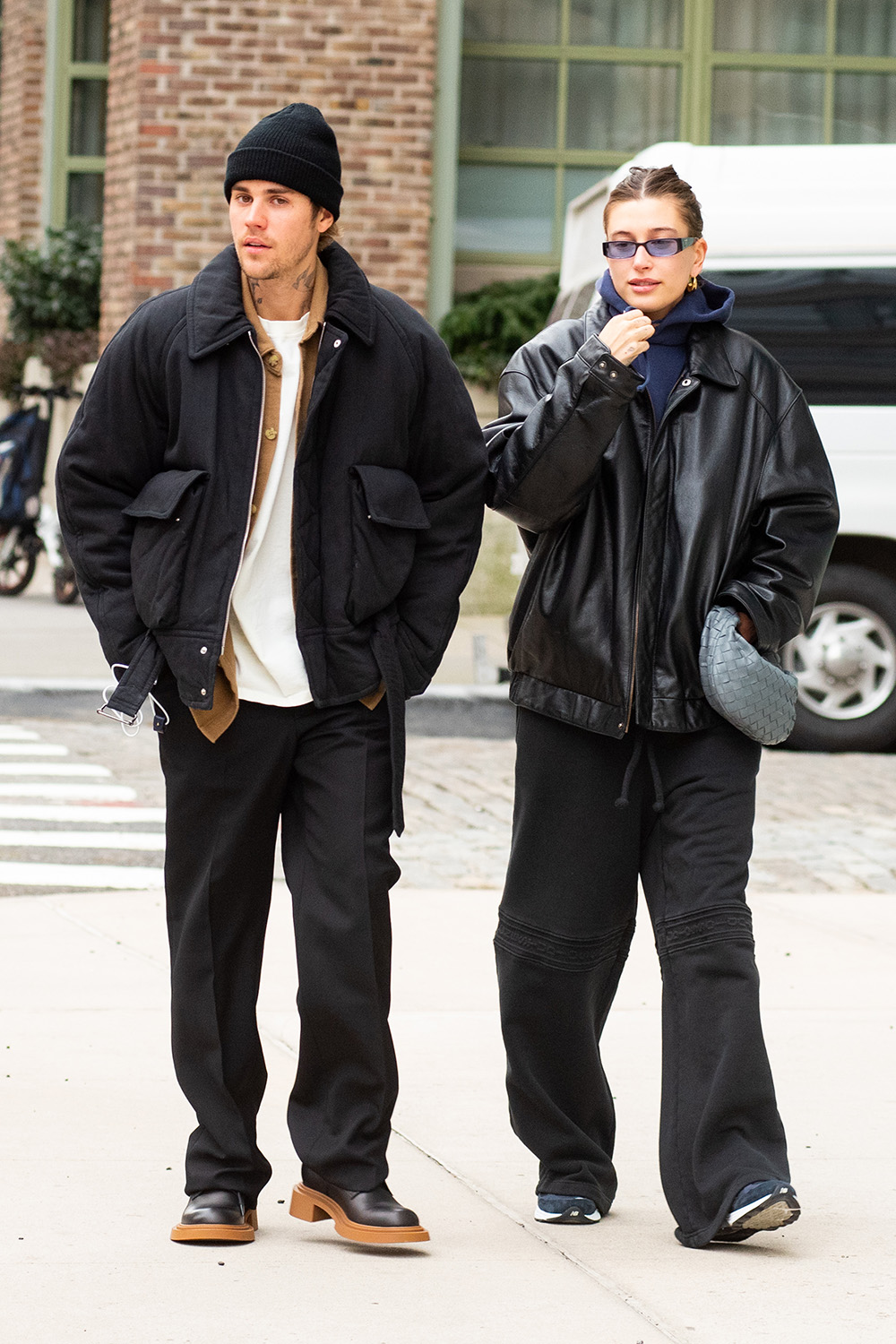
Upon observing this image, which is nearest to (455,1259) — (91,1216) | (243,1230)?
(243,1230)

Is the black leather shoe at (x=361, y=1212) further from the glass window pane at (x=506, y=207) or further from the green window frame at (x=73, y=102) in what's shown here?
the green window frame at (x=73, y=102)

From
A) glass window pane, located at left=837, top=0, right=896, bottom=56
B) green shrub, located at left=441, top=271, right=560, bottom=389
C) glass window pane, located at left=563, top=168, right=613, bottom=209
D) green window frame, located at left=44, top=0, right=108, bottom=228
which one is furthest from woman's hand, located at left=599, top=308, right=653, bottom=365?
green window frame, located at left=44, top=0, right=108, bottom=228

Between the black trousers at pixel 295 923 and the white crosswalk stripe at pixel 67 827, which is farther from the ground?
the black trousers at pixel 295 923

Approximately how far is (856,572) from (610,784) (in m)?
6.62

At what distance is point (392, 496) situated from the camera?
3.80 metres

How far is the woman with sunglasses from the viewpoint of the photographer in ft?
12.6

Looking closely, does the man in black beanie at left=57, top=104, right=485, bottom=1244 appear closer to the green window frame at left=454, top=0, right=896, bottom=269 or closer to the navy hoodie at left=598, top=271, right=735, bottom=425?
the navy hoodie at left=598, top=271, right=735, bottom=425

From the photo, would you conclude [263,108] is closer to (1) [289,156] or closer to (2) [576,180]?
(2) [576,180]

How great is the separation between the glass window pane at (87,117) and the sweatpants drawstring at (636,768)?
15.7 m

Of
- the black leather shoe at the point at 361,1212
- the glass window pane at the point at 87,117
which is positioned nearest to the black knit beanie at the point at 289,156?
the black leather shoe at the point at 361,1212

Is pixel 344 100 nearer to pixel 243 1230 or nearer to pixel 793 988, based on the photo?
pixel 793 988

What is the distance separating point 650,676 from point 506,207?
1219 centimetres

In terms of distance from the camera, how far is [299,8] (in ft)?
47.8

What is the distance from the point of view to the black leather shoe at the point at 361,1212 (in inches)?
149
